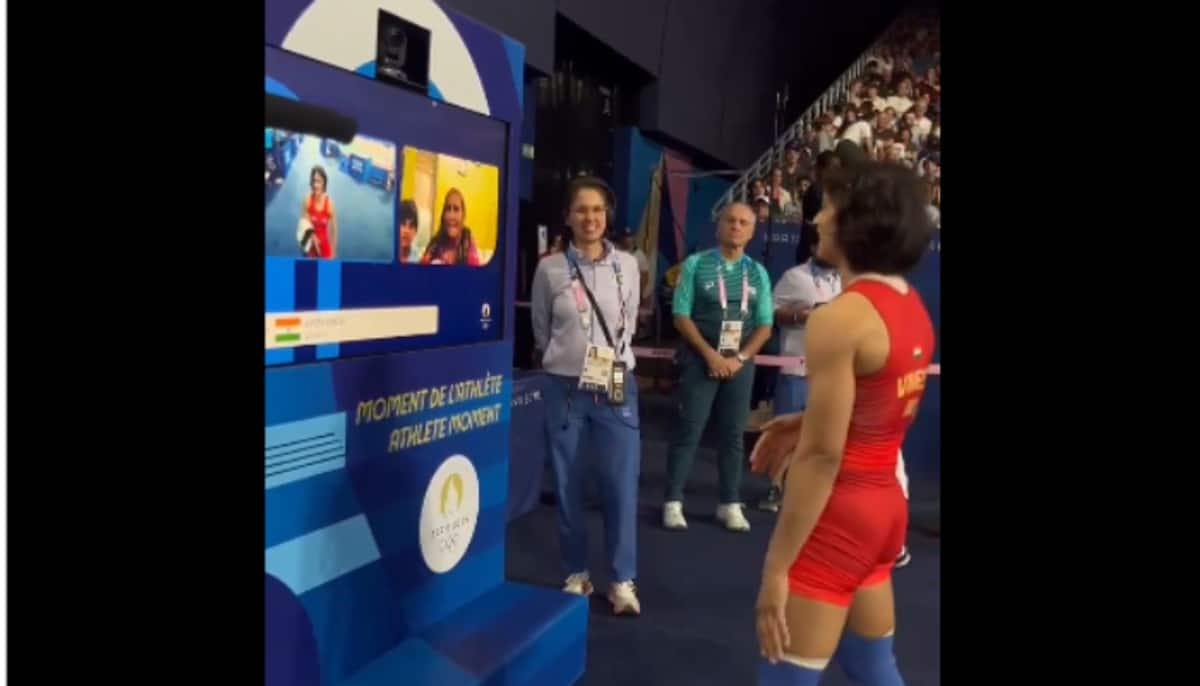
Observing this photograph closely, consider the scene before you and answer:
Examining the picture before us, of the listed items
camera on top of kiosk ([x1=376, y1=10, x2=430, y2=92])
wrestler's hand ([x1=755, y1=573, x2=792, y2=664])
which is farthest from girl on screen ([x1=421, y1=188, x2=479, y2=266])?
wrestler's hand ([x1=755, y1=573, x2=792, y2=664])

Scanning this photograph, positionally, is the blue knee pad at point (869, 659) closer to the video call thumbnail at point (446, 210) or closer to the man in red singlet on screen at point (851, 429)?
the man in red singlet on screen at point (851, 429)

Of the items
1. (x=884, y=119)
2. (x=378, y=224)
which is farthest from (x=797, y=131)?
(x=378, y=224)

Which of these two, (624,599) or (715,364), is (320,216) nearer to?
(624,599)

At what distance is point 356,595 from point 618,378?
1.23m

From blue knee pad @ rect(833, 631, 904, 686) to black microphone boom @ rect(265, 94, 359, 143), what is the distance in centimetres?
123

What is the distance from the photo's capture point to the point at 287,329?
1.86 meters

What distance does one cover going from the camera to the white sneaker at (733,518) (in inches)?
172

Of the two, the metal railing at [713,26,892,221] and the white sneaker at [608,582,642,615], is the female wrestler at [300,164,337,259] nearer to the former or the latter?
the white sneaker at [608,582,642,615]

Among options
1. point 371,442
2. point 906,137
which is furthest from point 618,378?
point 906,137

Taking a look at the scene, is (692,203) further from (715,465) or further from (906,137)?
(715,465)

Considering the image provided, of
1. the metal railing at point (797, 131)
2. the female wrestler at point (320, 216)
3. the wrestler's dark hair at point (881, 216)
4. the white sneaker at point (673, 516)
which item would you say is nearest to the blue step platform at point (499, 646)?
the female wrestler at point (320, 216)

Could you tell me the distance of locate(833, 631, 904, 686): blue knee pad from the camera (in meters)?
1.75

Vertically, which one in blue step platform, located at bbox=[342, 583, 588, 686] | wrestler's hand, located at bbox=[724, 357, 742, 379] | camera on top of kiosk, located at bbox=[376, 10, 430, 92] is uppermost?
camera on top of kiosk, located at bbox=[376, 10, 430, 92]

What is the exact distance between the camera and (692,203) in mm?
12617
